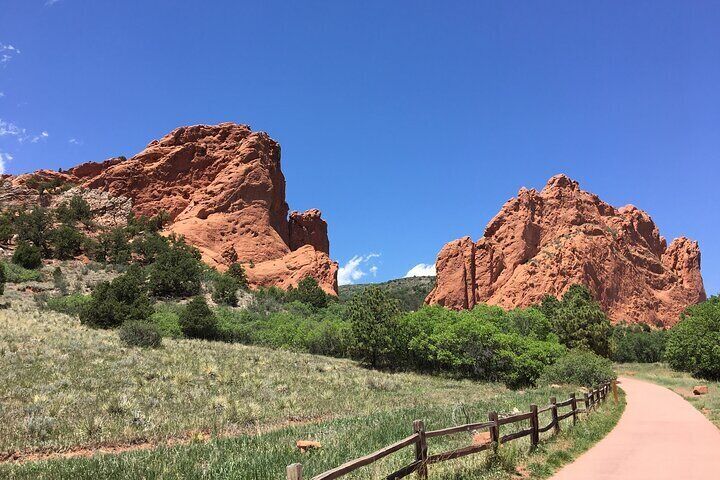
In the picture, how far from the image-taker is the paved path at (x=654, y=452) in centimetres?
930

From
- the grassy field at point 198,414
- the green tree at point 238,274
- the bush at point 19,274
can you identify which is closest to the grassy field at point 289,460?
the grassy field at point 198,414

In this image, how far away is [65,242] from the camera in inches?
2534

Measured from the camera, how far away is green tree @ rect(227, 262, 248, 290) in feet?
231

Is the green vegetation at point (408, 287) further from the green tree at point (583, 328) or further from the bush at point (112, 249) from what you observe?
the green tree at point (583, 328)

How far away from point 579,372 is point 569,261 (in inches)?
2108

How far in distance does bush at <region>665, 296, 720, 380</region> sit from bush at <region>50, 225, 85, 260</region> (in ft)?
244

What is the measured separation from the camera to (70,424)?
13.7 m

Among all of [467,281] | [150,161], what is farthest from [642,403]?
[150,161]

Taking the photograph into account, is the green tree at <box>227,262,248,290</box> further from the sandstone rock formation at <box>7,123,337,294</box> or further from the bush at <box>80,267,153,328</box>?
the bush at <box>80,267,153,328</box>

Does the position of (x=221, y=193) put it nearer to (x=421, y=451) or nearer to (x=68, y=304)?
(x=68, y=304)

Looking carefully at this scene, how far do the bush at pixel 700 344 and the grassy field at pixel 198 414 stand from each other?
2170 cm

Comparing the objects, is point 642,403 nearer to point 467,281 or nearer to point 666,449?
point 666,449

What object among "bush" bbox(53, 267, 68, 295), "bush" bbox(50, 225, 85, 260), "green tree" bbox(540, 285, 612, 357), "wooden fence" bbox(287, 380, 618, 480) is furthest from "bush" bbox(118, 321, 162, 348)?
"bush" bbox(50, 225, 85, 260)

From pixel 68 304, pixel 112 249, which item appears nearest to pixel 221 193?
pixel 112 249
